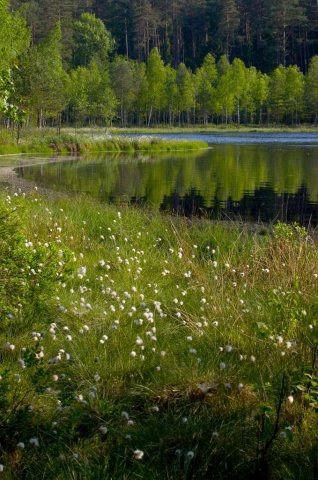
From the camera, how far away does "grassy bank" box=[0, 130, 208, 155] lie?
39438 millimetres

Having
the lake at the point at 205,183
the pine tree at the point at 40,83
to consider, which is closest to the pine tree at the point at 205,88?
the pine tree at the point at 40,83

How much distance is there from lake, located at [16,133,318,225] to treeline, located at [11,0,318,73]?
3061 inches

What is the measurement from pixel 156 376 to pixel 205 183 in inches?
724

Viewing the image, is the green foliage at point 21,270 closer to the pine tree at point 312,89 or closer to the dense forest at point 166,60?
the dense forest at point 166,60

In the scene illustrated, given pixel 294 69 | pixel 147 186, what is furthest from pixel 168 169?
pixel 294 69

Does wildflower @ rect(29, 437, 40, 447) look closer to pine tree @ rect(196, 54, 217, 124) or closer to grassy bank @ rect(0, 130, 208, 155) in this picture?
grassy bank @ rect(0, 130, 208, 155)

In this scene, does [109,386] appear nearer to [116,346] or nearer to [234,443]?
[116,346]

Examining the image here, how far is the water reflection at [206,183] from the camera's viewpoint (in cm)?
1650

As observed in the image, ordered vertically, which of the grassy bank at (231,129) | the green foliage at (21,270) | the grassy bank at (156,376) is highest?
the grassy bank at (231,129)

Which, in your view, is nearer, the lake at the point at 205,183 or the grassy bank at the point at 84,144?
the lake at the point at 205,183

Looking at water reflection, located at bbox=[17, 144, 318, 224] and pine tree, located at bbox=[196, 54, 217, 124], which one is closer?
water reflection, located at bbox=[17, 144, 318, 224]

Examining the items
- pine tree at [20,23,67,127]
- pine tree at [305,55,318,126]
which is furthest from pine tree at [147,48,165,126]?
pine tree at [20,23,67,127]

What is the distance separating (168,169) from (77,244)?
66.2 feet

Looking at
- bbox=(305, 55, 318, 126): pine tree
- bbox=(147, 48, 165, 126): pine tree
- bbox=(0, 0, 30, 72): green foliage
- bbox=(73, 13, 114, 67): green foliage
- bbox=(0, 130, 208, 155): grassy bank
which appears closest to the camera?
bbox=(0, 0, 30, 72): green foliage
